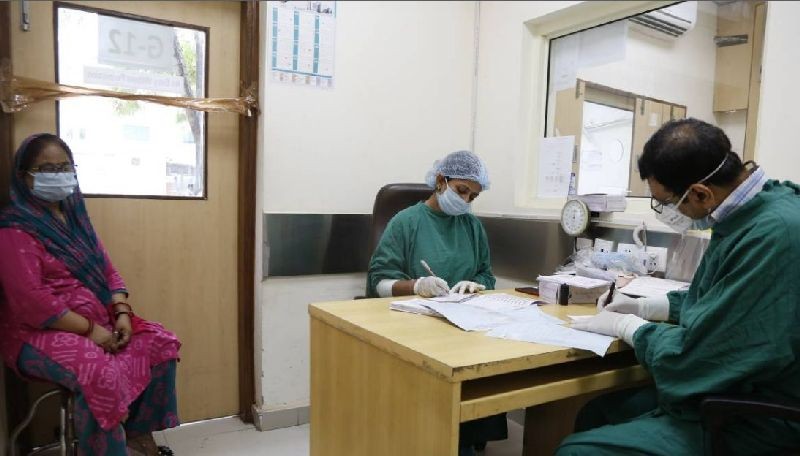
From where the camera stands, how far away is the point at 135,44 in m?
2.21

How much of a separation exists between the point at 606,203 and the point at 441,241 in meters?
0.72

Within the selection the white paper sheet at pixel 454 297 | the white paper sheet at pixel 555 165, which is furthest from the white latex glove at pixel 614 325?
the white paper sheet at pixel 555 165

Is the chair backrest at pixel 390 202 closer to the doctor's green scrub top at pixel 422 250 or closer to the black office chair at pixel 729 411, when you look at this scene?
the doctor's green scrub top at pixel 422 250

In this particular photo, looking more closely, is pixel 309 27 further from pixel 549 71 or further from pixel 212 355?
pixel 212 355

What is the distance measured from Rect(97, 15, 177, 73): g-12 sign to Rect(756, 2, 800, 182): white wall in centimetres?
234

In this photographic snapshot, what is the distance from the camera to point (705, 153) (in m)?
1.13

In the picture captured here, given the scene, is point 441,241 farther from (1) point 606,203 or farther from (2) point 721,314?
(2) point 721,314

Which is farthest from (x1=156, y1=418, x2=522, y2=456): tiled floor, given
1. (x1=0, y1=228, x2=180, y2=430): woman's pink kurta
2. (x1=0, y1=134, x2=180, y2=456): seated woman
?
(x1=0, y1=228, x2=180, y2=430): woman's pink kurta

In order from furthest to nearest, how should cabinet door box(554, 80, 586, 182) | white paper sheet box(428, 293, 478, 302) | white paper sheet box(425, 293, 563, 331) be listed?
cabinet door box(554, 80, 586, 182) → white paper sheet box(428, 293, 478, 302) → white paper sheet box(425, 293, 563, 331)

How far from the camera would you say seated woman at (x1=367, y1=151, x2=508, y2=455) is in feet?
6.50

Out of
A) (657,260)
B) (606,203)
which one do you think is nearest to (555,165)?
(606,203)

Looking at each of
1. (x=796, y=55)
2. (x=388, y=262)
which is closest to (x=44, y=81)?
(x=388, y=262)

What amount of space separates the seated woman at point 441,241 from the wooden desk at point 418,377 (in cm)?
42

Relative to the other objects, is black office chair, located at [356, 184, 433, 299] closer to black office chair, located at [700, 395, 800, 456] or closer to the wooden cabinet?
the wooden cabinet
